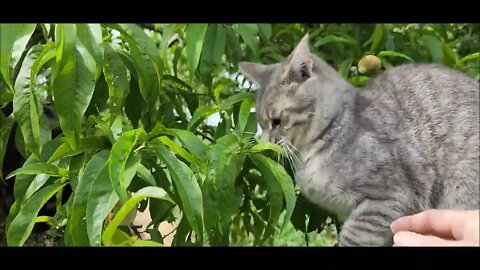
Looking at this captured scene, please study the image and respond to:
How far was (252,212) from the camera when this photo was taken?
1.12m

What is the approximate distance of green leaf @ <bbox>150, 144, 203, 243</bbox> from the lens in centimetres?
67

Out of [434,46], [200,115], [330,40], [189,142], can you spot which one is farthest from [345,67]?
[189,142]

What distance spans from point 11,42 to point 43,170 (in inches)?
7.2

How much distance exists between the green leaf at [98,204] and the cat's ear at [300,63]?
34cm

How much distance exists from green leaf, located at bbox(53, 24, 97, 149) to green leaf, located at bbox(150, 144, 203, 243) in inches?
4.1

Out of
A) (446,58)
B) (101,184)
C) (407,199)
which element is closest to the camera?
(101,184)

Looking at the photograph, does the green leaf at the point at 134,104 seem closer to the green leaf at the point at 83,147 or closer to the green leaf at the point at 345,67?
the green leaf at the point at 83,147

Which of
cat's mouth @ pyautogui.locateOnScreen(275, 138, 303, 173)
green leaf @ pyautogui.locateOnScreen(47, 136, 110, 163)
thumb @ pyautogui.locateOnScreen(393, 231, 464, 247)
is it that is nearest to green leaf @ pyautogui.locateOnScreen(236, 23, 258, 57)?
cat's mouth @ pyautogui.locateOnScreen(275, 138, 303, 173)

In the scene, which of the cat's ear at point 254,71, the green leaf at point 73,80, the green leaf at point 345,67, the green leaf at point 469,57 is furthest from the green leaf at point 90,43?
the green leaf at point 469,57

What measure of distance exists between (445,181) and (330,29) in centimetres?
41

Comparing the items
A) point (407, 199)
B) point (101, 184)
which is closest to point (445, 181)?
point (407, 199)

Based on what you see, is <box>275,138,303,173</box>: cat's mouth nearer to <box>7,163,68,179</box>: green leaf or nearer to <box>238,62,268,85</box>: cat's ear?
<box>238,62,268,85</box>: cat's ear

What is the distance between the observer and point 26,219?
72cm

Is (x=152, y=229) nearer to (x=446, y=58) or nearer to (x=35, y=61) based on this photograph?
(x=35, y=61)
